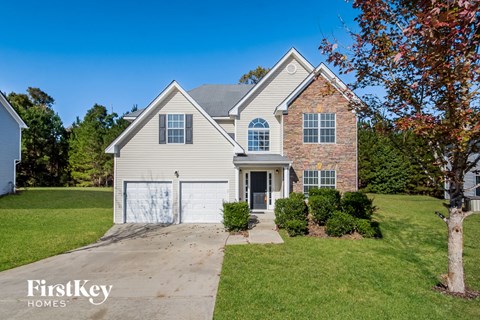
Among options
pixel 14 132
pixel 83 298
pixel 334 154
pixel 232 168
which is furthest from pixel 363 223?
pixel 14 132

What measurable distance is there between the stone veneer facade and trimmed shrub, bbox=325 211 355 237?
4.00m

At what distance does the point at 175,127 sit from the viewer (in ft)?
43.6

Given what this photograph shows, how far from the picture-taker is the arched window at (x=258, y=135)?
51.3ft

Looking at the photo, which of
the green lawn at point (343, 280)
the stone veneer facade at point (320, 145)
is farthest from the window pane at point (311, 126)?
the green lawn at point (343, 280)

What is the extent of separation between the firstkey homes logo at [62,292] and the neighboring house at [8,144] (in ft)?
61.2

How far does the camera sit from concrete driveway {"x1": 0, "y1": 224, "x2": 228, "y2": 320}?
5.10m

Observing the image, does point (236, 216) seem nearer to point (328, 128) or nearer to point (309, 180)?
point (309, 180)

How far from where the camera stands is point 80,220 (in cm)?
1317

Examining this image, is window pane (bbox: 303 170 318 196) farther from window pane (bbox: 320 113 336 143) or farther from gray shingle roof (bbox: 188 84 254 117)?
gray shingle roof (bbox: 188 84 254 117)

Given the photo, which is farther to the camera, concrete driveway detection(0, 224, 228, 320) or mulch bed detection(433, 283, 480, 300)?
mulch bed detection(433, 283, 480, 300)

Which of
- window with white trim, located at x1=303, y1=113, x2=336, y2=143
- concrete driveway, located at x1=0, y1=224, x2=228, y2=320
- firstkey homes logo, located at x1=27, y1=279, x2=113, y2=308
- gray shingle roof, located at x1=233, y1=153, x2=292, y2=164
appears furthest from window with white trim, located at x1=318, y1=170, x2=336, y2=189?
firstkey homes logo, located at x1=27, y1=279, x2=113, y2=308

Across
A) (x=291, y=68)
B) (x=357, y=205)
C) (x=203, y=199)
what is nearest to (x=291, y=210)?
(x=357, y=205)

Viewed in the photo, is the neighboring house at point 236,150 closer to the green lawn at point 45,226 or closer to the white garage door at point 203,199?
the white garage door at point 203,199

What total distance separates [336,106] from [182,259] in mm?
11191
